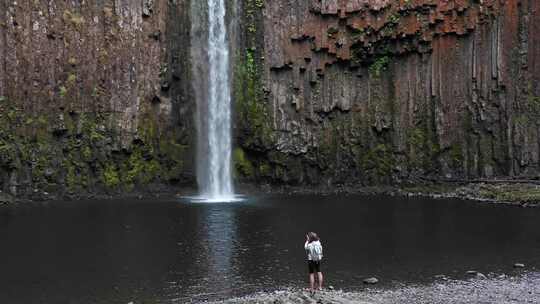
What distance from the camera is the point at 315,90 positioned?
44594 mm

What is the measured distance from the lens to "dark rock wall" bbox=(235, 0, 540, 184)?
43.2 meters

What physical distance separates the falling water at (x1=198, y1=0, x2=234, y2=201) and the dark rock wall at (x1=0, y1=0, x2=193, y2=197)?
3.98 feet

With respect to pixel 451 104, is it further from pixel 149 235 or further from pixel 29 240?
pixel 29 240

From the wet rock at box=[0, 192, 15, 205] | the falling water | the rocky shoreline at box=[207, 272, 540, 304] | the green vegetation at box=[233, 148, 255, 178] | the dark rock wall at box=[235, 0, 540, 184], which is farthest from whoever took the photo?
the green vegetation at box=[233, 148, 255, 178]

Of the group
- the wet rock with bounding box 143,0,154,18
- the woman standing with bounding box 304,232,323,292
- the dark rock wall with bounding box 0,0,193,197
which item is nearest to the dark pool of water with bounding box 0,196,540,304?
the woman standing with bounding box 304,232,323,292

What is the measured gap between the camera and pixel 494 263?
20.8 metres

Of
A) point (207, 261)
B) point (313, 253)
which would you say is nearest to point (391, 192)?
point (207, 261)

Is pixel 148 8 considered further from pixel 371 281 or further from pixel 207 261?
pixel 371 281

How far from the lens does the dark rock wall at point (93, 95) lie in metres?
38.6

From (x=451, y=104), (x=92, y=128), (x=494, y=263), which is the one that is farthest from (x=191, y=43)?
(x=494, y=263)

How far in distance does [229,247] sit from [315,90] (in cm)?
2379

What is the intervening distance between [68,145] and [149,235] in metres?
17.3

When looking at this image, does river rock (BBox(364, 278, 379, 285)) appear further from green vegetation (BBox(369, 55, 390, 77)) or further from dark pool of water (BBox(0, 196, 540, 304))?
green vegetation (BBox(369, 55, 390, 77))

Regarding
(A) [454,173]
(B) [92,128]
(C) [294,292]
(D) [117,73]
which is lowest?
(C) [294,292]
